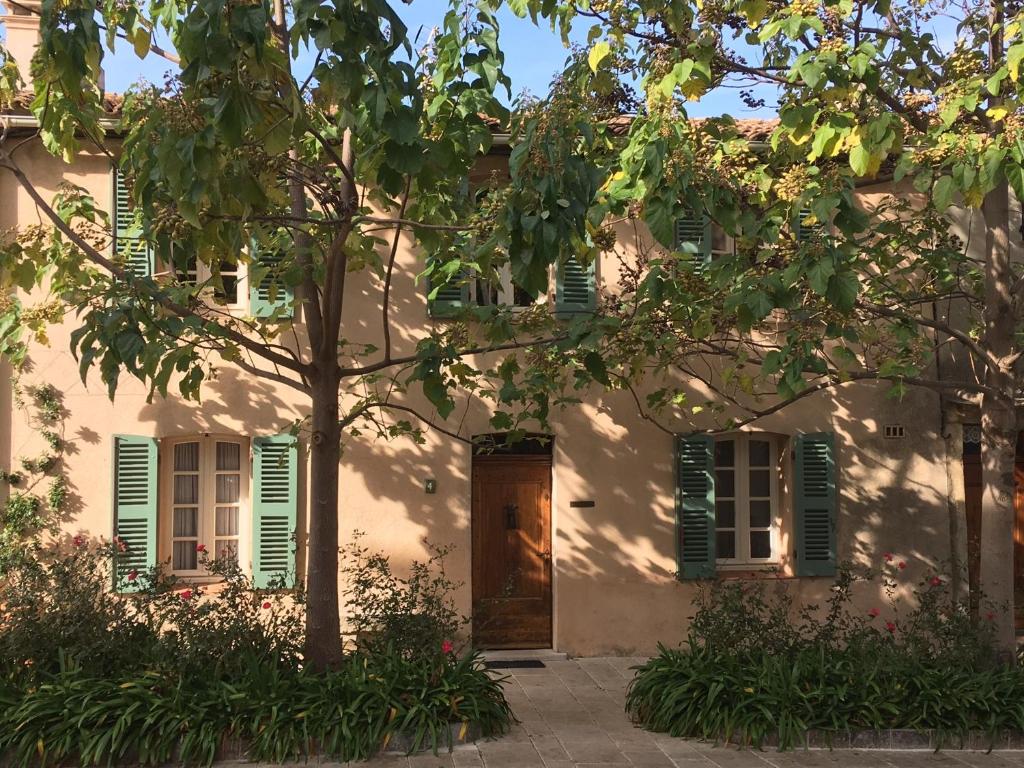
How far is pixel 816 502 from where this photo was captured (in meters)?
11.1

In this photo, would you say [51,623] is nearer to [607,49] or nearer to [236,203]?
[236,203]

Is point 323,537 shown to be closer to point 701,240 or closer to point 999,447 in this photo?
point 701,240

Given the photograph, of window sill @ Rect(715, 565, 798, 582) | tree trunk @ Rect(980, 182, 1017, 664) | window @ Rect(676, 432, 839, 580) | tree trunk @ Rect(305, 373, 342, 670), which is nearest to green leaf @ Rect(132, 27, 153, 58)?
tree trunk @ Rect(305, 373, 342, 670)

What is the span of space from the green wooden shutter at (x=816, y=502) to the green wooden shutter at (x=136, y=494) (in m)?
6.29

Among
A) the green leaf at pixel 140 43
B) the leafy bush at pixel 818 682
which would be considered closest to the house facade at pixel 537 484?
the leafy bush at pixel 818 682

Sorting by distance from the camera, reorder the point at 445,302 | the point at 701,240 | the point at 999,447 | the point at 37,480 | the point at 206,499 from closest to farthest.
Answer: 1. the point at 999,447
2. the point at 37,480
3. the point at 206,499
4. the point at 445,302
5. the point at 701,240

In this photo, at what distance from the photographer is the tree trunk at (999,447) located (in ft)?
28.6

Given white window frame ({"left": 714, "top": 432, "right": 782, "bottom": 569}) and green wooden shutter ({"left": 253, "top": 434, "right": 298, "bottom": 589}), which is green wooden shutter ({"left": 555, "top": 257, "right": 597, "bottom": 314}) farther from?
green wooden shutter ({"left": 253, "top": 434, "right": 298, "bottom": 589})

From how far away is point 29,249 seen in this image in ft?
25.2

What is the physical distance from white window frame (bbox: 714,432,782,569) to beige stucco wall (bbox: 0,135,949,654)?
27 centimetres

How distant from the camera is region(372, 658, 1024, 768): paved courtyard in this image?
24.1ft

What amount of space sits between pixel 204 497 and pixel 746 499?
5.50 metres

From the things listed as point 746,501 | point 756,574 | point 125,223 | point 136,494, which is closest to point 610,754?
point 756,574

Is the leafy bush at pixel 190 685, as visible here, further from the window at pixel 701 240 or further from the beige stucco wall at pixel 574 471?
the window at pixel 701 240
